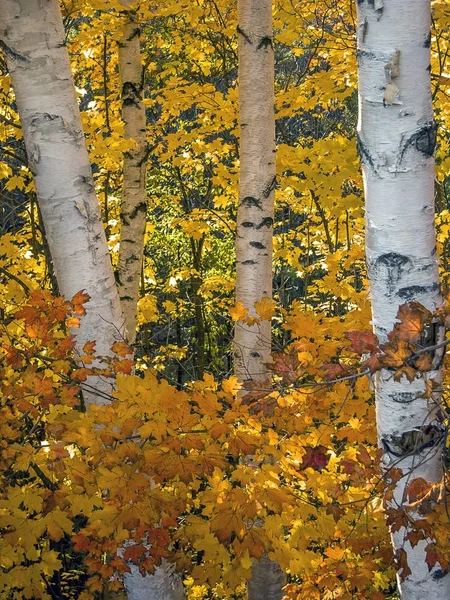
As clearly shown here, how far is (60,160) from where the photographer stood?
203 cm

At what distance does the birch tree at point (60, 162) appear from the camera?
1.94m

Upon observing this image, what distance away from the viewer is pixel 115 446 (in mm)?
2047

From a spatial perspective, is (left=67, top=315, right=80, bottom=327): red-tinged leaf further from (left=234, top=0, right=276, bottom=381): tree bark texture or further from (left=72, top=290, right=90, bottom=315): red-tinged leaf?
(left=234, top=0, right=276, bottom=381): tree bark texture

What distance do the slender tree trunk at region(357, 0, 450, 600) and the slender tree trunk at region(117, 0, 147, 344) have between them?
2.43 metres

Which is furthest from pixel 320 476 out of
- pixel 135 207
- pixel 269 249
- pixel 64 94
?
pixel 135 207

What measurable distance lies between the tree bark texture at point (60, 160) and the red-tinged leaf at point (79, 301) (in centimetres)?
7

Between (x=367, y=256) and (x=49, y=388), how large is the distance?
1.23m

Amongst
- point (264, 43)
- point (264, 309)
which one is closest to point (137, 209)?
point (264, 43)

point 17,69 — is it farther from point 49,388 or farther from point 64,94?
point 49,388

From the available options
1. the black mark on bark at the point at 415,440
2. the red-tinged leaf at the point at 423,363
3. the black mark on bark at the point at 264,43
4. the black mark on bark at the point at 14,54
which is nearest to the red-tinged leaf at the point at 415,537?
the black mark on bark at the point at 415,440

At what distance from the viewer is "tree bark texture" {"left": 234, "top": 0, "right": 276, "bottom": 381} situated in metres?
2.72

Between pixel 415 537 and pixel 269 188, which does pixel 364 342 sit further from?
pixel 269 188

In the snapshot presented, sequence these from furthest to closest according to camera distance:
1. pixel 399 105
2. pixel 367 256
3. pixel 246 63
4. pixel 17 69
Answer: pixel 246 63 → pixel 17 69 → pixel 367 256 → pixel 399 105

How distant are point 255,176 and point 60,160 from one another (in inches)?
42.0
